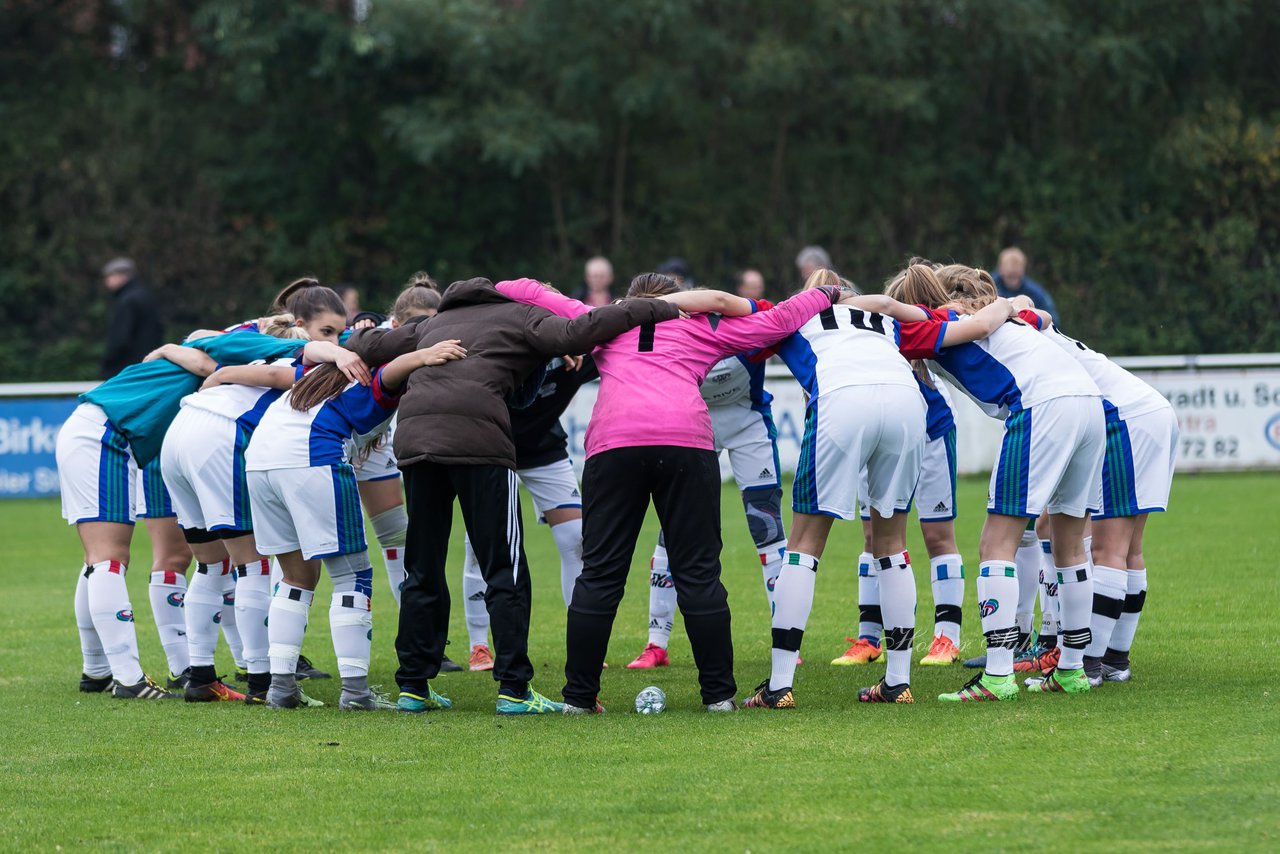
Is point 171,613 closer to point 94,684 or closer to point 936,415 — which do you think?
point 94,684

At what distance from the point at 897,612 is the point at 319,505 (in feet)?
8.15

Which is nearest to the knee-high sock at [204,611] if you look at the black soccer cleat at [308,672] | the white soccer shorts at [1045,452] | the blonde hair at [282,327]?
the black soccer cleat at [308,672]

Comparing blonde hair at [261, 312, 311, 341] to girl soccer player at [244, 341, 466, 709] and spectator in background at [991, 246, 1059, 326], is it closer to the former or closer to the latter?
girl soccer player at [244, 341, 466, 709]

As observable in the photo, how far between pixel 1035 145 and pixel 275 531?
781 inches

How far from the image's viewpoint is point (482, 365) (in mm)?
6762

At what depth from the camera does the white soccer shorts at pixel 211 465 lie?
23.6 feet

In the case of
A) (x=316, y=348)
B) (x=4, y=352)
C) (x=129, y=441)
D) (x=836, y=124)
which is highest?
(x=836, y=124)

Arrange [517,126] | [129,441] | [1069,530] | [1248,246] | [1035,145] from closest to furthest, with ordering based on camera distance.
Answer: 1. [1069,530]
2. [129,441]
3. [1248,246]
4. [517,126]
5. [1035,145]

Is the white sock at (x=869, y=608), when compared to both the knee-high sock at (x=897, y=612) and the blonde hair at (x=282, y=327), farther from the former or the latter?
the blonde hair at (x=282, y=327)

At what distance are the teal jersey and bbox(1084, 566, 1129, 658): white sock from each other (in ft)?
12.5

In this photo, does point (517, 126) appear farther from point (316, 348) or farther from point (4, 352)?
point (316, 348)

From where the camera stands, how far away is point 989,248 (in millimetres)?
23406

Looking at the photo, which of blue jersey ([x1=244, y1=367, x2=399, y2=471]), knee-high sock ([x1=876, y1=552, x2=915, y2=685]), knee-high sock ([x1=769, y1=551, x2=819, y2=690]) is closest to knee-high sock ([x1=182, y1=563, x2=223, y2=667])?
blue jersey ([x1=244, y1=367, x2=399, y2=471])

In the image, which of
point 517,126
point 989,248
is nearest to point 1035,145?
point 989,248
